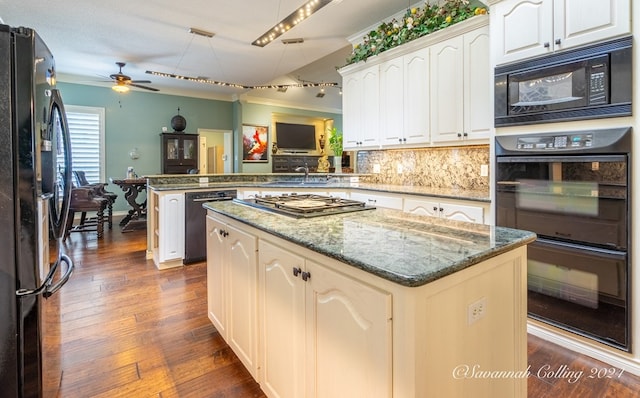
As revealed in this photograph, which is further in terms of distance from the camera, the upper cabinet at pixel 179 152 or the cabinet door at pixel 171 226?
the upper cabinet at pixel 179 152

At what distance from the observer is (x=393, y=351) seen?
0.89 meters

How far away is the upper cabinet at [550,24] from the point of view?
1813mm

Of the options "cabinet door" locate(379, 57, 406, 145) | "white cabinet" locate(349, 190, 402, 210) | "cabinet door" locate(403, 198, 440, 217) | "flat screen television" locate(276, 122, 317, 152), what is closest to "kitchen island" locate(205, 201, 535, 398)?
"cabinet door" locate(403, 198, 440, 217)

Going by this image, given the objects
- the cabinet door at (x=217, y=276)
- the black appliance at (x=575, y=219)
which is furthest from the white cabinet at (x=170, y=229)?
the black appliance at (x=575, y=219)

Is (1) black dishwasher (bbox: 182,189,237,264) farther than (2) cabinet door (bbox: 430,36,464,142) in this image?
Yes

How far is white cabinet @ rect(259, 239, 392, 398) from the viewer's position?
0.95 metres

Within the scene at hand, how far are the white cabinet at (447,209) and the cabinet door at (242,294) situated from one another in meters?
1.77

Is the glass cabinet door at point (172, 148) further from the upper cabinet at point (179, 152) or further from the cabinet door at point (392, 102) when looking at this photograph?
the cabinet door at point (392, 102)

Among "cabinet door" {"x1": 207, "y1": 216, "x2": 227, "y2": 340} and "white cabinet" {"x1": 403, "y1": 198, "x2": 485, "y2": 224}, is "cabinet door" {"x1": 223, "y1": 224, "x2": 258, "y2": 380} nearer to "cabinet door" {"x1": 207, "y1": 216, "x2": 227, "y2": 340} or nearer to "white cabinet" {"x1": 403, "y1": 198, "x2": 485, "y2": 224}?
"cabinet door" {"x1": 207, "y1": 216, "x2": 227, "y2": 340}

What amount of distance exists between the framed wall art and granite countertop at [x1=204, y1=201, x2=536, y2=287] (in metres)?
7.09

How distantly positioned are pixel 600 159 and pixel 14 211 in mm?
2808

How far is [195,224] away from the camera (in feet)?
12.6

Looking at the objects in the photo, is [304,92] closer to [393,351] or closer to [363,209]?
[363,209]

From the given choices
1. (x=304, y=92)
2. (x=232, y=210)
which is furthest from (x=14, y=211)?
(x=304, y=92)
